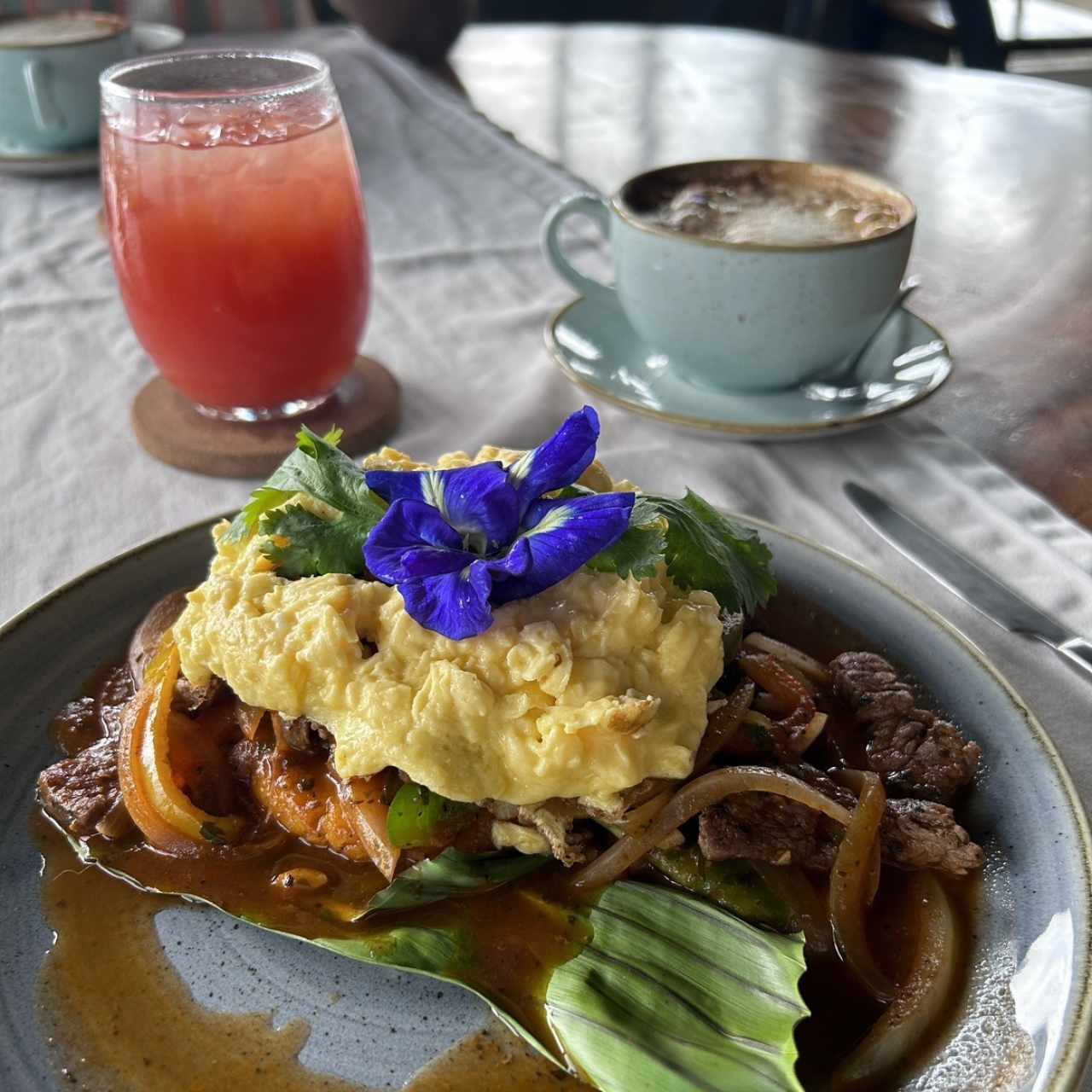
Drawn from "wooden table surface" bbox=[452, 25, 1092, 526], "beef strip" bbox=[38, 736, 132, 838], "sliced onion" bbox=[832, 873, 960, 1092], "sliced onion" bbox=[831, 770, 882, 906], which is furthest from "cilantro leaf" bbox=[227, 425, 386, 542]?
"wooden table surface" bbox=[452, 25, 1092, 526]

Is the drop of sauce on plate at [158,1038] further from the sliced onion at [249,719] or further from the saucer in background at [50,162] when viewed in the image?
the saucer in background at [50,162]

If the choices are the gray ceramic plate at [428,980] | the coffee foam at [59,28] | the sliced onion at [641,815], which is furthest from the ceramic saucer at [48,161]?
the sliced onion at [641,815]

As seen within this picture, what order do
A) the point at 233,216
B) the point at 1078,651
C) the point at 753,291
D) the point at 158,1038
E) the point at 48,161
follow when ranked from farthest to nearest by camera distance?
the point at 48,161 → the point at 753,291 → the point at 233,216 → the point at 1078,651 → the point at 158,1038

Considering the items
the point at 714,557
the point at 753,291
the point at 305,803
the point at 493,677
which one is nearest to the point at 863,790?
the point at 714,557

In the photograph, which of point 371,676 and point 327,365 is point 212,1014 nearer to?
point 371,676

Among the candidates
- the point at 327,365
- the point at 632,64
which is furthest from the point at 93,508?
the point at 632,64

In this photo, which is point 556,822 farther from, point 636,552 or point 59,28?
point 59,28
